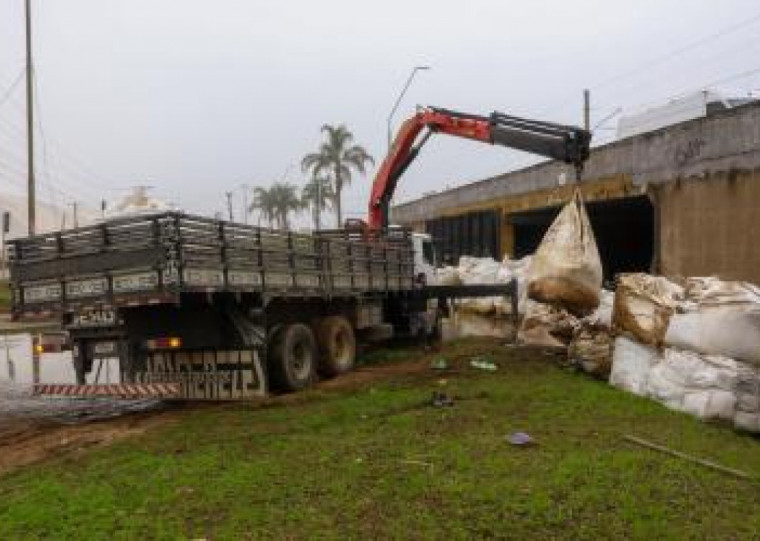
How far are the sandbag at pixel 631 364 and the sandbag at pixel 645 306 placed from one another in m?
0.13

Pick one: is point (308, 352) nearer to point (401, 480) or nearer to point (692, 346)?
point (692, 346)

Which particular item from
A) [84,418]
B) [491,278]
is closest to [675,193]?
[491,278]

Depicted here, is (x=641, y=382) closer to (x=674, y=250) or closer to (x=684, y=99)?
(x=674, y=250)

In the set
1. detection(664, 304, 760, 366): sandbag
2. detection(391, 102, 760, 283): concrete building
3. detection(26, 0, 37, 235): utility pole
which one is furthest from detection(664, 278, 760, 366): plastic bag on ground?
detection(26, 0, 37, 235): utility pole

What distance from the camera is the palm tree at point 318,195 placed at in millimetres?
68312

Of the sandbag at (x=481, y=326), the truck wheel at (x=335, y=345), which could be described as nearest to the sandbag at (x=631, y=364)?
the truck wheel at (x=335, y=345)

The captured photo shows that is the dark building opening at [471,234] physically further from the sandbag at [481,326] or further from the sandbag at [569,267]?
the sandbag at [569,267]

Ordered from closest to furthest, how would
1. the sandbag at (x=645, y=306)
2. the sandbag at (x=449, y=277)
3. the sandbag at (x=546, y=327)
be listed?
the sandbag at (x=645, y=306) < the sandbag at (x=546, y=327) < the sandbag at (x=449, y=277)

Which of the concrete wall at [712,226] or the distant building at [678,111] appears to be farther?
the distant building at [678,111]

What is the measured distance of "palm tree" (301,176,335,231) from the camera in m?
68.3

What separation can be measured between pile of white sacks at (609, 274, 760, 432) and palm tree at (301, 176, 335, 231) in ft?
178

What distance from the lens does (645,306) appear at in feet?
36.8

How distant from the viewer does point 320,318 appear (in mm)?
13852

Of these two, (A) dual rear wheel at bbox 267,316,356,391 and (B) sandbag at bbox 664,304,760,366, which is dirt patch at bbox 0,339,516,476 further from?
(B) sandbag at bbox 664,304,760,366
